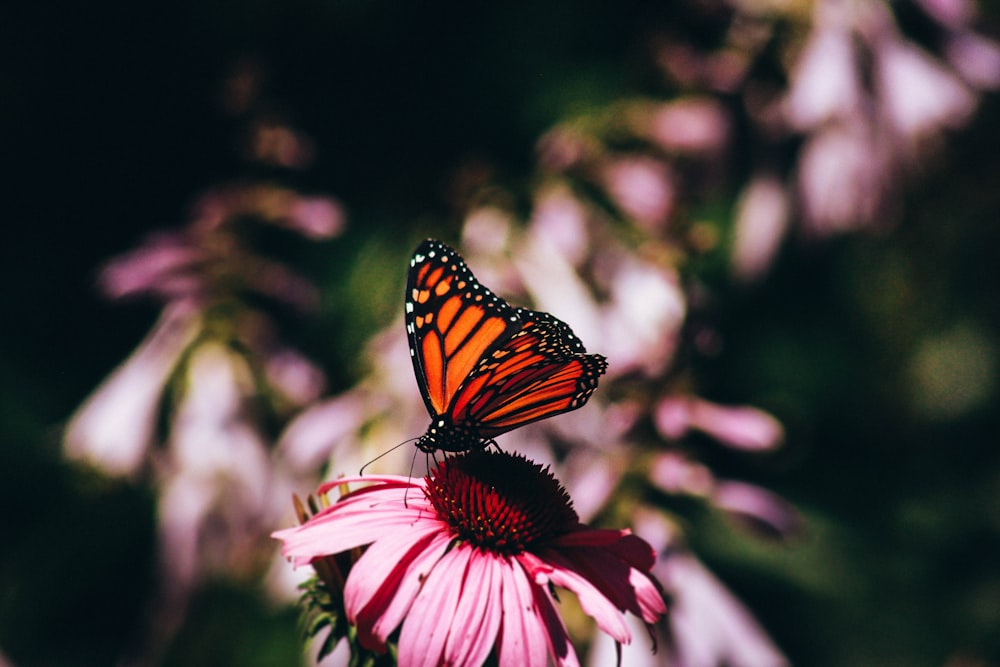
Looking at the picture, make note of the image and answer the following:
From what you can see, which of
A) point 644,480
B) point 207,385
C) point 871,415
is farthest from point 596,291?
point 871,415

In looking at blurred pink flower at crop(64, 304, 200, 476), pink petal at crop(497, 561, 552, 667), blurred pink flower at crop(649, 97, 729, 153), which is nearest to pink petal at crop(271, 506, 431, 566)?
pink petal at crop(497, 561, 552, 667)

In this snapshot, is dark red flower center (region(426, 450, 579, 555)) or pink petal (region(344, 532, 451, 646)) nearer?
pink petal (region(344, 532, 451, 646))

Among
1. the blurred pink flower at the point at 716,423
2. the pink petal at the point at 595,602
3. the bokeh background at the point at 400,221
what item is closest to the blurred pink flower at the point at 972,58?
the bokeh background at the point at 400,221

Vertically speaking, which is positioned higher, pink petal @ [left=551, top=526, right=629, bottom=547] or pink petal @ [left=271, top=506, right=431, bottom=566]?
pink petal @ [left=271, top=506, right=431, bottom=566]

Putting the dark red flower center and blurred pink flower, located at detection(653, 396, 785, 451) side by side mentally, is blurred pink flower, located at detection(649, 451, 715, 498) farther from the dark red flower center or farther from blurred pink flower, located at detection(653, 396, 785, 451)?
the dark red flower center

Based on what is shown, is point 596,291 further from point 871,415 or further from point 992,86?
point 871,415

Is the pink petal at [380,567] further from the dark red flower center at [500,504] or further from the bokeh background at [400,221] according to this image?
the bokeh background at [400,221]
